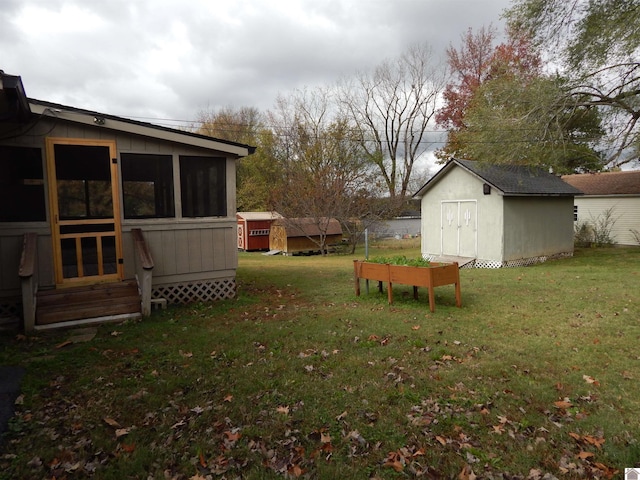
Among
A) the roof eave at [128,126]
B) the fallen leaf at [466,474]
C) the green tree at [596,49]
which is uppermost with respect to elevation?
the green tree at [596,49]

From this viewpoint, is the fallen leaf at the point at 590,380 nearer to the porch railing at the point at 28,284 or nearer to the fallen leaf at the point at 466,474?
the fallen leaf at the point at 466,474

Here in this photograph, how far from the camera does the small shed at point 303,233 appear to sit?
889 inches

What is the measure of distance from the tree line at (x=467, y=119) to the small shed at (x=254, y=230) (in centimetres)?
153

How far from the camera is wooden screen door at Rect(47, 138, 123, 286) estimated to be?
637 cm

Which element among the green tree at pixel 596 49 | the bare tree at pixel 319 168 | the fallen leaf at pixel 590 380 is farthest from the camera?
the bare tree at pixel 319 168

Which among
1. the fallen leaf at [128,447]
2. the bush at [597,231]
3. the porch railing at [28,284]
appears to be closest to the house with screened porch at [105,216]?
the porch railing at [28,284]

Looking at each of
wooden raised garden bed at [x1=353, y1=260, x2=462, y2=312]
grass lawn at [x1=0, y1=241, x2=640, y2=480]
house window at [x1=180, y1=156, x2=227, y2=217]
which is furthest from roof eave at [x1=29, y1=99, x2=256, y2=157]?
wooden raised garden bed at [x1=353, y1=260, x2=462, y2=312]

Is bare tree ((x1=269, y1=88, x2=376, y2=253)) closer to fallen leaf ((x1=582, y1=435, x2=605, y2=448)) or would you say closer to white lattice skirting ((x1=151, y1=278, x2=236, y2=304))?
white lattice skirting ((x1=151, y1=278, x2=236, y2=304))

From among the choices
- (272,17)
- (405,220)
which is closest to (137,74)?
(272,17)

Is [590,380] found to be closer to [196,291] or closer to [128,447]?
[128,447]

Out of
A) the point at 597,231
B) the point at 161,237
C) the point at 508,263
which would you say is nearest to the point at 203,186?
the point at 161,237

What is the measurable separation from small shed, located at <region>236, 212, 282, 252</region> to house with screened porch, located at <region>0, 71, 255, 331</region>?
58.0 ft

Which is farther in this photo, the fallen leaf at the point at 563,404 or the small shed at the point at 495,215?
the small shed at the point at 495,215

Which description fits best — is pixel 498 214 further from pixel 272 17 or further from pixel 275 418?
pixel 275 418
